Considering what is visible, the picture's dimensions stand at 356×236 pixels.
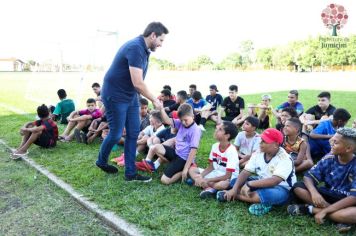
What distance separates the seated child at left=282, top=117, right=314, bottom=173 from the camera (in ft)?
15.7

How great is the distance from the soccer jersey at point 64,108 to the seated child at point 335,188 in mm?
7022

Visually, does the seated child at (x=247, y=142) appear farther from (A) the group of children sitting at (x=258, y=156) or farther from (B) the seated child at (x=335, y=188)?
(B) the seated child at (x=335, y=188)

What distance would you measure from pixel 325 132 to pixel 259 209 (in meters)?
2.41

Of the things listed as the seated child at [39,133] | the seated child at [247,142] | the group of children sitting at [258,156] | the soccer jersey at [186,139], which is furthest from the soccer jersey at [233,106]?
the seated child at [39,133]

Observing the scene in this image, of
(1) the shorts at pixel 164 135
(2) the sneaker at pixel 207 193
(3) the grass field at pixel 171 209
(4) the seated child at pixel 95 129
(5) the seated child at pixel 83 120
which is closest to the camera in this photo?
(3) the grass field at pixel 171 209

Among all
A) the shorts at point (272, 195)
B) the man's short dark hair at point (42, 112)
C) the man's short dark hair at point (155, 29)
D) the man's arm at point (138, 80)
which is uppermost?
the man's short dark hair at point (155, 29)

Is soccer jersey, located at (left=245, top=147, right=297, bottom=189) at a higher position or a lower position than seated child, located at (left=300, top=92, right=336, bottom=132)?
lower

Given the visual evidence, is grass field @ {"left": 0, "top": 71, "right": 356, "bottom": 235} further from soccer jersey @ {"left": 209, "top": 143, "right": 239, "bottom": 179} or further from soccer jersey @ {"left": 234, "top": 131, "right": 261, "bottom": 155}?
soccer jersey @ {"left": 234, "top": 131, "right": 261, "bottom": 155}

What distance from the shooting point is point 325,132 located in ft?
18.2

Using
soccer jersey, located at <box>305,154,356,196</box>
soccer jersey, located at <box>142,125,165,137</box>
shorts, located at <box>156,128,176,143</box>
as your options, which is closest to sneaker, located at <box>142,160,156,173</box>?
shorts, located at <box>156,128,176,143</box>

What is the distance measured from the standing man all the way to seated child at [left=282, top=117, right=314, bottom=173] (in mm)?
1870

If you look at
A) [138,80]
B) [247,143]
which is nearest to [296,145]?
[247,143]

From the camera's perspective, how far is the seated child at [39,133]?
6.43 metres

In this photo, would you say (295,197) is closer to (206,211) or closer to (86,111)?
(206,211)
